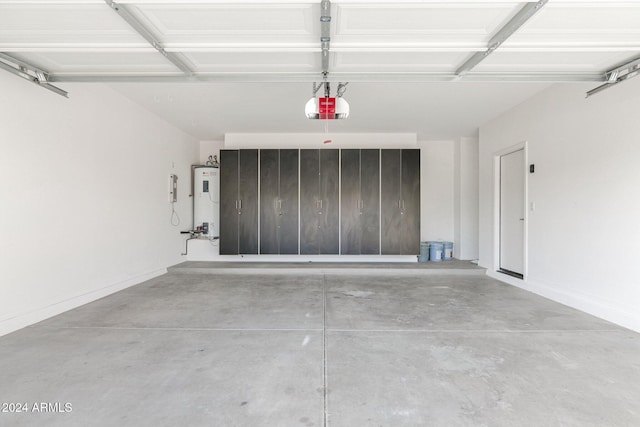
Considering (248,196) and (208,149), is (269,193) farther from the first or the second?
(208,149)

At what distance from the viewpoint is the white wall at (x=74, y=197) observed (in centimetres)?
303

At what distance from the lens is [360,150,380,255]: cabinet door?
6371mm

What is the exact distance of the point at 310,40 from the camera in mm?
2547

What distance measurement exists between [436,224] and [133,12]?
6.59 metres

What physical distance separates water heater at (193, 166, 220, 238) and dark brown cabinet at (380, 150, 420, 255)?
345 cm

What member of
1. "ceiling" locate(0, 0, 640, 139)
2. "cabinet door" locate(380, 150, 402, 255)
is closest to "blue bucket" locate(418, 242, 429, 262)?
Answer: "cabinet door" locate(380, 150, 402, 255)

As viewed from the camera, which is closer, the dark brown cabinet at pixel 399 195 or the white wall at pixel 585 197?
the white wall at pixel 585 197

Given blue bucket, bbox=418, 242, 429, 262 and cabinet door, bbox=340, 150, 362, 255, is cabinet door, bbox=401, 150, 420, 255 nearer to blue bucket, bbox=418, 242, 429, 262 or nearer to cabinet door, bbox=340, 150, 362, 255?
blue bucket, bbox=418, 242, 429, 262

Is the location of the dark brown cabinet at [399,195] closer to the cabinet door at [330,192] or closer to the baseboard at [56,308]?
the cabinet door at [330,192]

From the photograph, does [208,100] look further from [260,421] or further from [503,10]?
[260,421]

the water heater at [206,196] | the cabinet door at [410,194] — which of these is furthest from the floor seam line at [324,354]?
the water heater at [206,196]

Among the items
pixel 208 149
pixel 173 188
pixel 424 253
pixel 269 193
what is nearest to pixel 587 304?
pixel 424 253

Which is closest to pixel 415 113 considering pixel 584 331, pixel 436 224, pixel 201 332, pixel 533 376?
pixel 436 224

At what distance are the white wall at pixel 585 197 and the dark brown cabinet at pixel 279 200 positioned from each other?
3837 millimetres
